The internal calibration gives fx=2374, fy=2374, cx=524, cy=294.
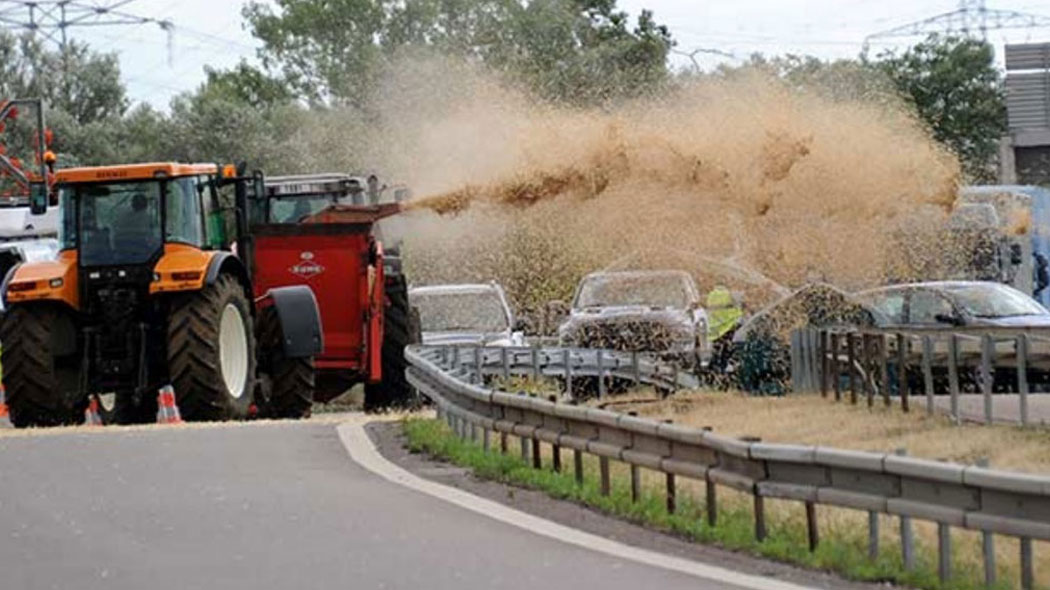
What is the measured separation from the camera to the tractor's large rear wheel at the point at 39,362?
23453mm

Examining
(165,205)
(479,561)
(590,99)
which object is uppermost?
(590,99)

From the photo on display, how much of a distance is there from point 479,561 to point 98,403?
46.8 feet

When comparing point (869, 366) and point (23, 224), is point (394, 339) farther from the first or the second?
point (23, 224)

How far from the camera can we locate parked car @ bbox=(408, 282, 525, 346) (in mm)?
33144

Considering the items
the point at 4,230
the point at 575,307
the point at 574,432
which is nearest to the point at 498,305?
the point at 575,307

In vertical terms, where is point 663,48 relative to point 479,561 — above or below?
above

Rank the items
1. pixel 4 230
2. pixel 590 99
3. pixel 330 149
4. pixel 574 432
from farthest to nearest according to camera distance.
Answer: pixel 330 149, pixel 590 99, pixel 4 230, pixel 574 432

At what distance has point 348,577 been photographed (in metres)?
11.5

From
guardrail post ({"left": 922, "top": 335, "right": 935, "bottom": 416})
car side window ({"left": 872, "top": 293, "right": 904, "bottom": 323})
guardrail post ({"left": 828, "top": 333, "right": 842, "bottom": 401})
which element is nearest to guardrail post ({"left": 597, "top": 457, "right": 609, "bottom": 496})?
guardrail post ({"left": 922, "top": 335, "right": 935, "bottom": 416})

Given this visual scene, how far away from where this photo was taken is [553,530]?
13359 mm

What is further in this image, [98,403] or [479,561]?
[98,403]

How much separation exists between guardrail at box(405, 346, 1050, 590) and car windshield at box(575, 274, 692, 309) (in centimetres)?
1581

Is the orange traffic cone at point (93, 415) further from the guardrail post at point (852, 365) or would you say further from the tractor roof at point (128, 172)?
the guardrail post at point (852, 365)

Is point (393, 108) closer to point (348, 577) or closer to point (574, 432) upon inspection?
point (574, 432)
